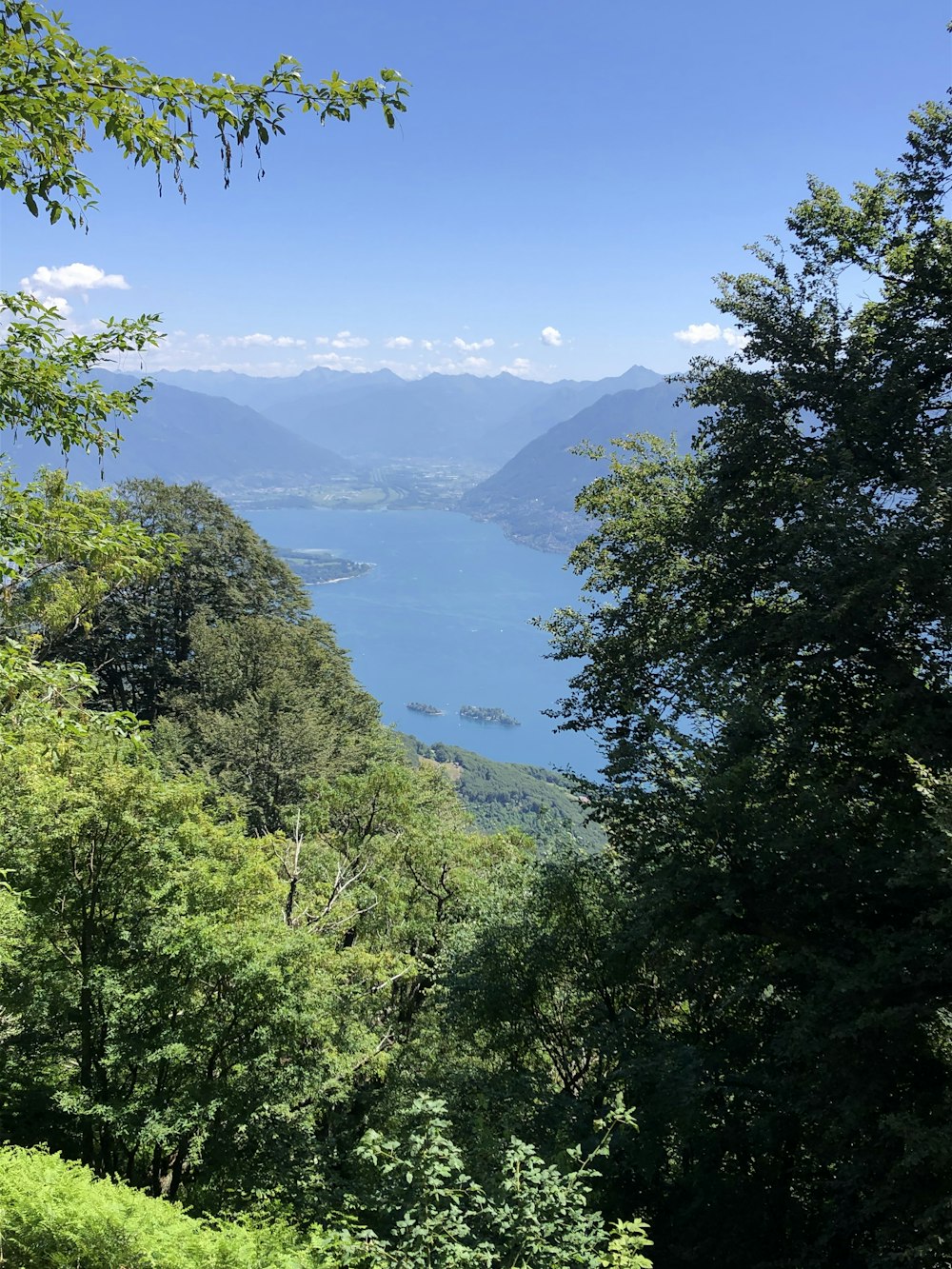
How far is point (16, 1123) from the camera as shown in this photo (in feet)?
31.3

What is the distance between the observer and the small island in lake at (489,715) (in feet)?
404

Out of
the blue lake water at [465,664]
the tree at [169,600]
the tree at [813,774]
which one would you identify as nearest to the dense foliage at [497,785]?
the blue lake water at [465,664]

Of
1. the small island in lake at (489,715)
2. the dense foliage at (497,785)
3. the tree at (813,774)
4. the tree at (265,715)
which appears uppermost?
the tree at (813,774)

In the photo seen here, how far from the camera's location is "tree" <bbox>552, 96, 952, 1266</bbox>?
5.86 metres

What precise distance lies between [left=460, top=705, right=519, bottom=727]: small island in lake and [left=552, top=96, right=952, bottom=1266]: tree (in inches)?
4422

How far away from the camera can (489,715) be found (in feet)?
410

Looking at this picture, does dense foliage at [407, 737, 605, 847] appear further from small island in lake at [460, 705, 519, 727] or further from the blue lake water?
small island in lake at [460, 705, 519, 727]

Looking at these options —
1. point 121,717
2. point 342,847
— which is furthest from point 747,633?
point 342,847

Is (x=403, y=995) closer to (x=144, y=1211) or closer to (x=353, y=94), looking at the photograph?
(x=144, y=1211)

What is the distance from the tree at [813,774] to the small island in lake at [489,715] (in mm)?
112323

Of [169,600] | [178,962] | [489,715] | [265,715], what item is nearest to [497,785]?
[489,715]

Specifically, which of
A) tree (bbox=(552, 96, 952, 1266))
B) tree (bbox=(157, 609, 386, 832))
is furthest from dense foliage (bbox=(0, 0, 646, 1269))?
tree (bbox=(157, 609, 386, 832))

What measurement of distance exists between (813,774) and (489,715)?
11790cm

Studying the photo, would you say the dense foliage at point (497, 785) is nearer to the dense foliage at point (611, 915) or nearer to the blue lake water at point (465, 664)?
the blue lake water at point (465, 664)
